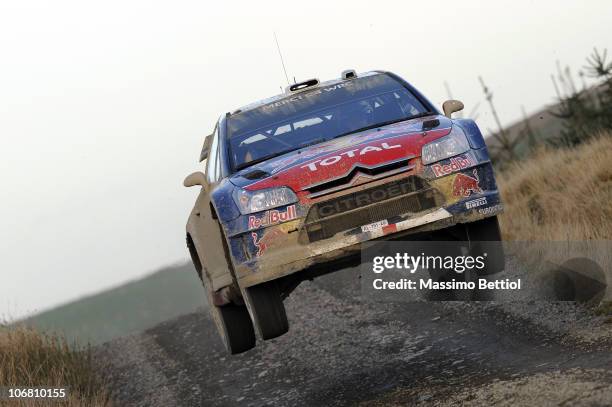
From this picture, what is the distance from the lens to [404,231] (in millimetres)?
6434

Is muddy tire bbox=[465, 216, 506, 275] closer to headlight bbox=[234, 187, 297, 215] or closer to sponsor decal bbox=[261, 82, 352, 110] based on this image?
headlight bbox=[234, 187, 297, 215]

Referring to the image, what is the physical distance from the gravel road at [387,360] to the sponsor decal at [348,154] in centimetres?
153

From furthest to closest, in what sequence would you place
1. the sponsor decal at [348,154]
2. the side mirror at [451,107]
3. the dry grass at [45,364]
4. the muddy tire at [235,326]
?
the dry grass at [45,364]
the muddy tire at [235,326]
the side mirror at [451,107]
the sponsor decal at [348,154]

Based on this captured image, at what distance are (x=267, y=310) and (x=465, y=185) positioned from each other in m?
1.53

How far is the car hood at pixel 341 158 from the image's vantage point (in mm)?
6430

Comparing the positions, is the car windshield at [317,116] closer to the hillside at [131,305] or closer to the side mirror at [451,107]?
the side mirror at [451,107]

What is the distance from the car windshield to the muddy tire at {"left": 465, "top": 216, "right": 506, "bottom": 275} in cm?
115

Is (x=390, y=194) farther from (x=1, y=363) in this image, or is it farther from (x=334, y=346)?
(x=1, y=363)

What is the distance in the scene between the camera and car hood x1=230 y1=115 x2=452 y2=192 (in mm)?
6430

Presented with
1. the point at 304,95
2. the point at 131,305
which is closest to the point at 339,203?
the point at 304,95

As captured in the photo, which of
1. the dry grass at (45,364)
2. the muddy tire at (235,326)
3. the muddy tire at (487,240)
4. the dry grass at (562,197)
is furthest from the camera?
the dry grass at (562,197)

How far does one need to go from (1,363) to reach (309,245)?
14.9ft

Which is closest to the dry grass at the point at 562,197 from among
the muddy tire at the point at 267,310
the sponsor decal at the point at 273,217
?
the muddy tire at the point at 267,310

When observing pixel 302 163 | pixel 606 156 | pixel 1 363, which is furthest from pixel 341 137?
pixel 606 156
